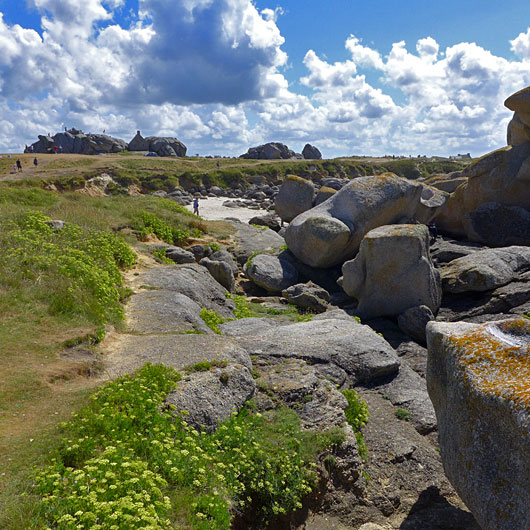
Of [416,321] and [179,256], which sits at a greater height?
[179,256]

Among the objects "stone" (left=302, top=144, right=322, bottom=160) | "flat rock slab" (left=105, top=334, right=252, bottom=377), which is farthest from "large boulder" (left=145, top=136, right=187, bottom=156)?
"flat rock slab" (left=105, top=334, right=252, bottom=377)

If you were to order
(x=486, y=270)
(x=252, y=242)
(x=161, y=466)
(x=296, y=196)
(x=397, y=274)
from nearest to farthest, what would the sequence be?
(x=161, y=466) → (x=486, y=270) → (x=397, y=274) → (x=252, y=242) → (x=296, y=196)

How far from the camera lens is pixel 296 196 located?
30656mm

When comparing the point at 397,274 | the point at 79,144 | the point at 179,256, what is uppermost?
the point at 79,144

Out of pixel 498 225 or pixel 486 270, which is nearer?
pixel 486 270

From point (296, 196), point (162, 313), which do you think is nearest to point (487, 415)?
point (162, 313)

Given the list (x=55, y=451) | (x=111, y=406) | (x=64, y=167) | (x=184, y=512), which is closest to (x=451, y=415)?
(x=184, y=512)

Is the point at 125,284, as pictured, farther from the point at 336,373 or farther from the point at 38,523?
the point at 38,523

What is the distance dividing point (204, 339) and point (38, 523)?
19.6 feet

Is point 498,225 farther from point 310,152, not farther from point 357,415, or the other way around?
point 310,152

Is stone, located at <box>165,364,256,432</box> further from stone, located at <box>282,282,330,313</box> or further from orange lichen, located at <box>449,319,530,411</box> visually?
stone, located at <box>282,282,330,313</box>

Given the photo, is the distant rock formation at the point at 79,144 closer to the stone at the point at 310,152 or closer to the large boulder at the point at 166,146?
the large boulder at the point at 166,146

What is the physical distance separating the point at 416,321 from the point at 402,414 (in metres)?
6.53

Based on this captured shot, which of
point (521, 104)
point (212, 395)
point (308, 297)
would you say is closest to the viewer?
point (212, 395)
